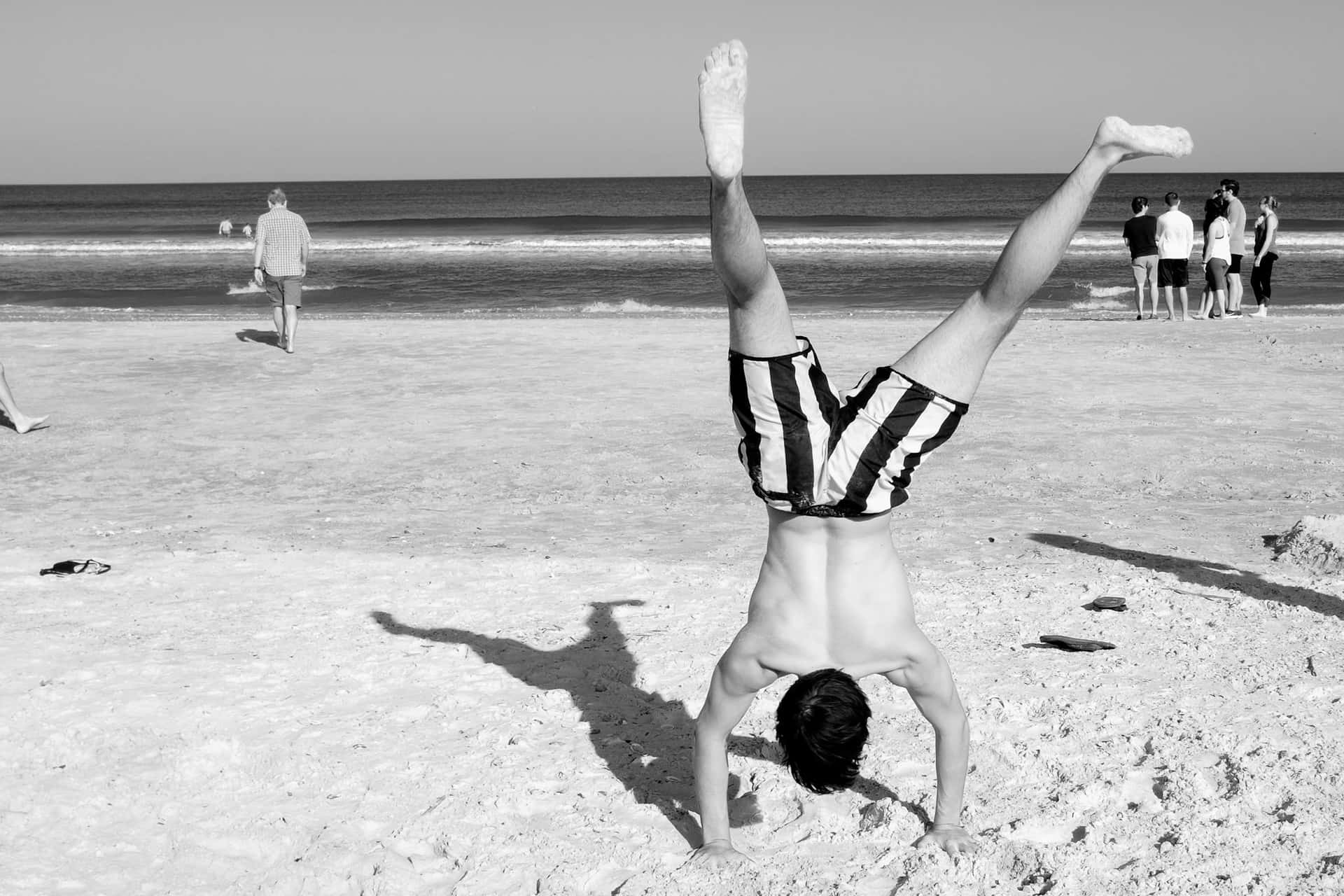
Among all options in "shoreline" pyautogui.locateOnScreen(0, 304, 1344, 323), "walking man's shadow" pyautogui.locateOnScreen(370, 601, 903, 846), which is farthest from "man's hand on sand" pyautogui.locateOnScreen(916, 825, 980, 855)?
"shoreline" pyautogui.locateOnScreen(0, 304, 1344, 323)

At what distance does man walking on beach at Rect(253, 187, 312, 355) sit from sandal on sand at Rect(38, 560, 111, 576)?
729 centimetres

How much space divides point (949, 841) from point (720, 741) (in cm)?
78

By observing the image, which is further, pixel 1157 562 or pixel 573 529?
pixel 573 529

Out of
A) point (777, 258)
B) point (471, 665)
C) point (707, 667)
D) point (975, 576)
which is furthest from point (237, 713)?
point (777, 258)

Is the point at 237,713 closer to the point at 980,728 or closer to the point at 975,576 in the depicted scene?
the point at 980,728

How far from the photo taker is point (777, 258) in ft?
121

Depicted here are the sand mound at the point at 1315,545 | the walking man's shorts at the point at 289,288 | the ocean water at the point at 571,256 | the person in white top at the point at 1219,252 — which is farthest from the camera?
the ocean water at the point at 571,256

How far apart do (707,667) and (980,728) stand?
1190 millimetres

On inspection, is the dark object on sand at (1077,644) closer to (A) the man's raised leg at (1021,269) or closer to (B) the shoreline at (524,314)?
(A) the man's raised leg at (1021,269)

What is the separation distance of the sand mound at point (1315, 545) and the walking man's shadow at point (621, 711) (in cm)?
348

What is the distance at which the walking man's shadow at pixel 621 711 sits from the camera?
409 centimetres

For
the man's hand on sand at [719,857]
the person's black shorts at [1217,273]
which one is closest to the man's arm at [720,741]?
the man's hand on sand at [719,857]

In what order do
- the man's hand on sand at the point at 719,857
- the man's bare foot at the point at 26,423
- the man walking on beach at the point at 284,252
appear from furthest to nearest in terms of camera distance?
the man walking on beach at the point at 284,252, the man's bare foot at the point at 26,423, the man's hand on sand at the point at 719,857

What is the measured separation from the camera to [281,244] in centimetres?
1329
